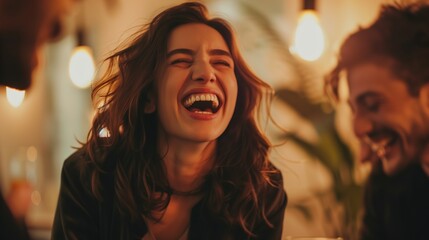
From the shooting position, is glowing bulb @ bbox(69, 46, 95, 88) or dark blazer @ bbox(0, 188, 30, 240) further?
glowing bulb @ bbox(69, 46, 95, 88)

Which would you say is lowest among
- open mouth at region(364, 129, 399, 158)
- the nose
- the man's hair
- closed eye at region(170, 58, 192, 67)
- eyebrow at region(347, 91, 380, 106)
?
open mouth at region(364, 129, 399, 158)

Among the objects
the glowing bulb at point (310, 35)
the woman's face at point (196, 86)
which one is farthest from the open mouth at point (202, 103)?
the glowing bulb at point (310, 35)

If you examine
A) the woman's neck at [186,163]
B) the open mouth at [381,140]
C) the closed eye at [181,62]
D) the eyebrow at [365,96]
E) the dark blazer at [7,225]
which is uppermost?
A: the closed eye at [181,62]

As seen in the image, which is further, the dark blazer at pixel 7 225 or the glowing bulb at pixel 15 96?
the glowing bulb at pixel 15 96

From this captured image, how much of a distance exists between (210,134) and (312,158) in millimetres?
249

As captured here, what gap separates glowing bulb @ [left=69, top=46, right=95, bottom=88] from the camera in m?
1.03

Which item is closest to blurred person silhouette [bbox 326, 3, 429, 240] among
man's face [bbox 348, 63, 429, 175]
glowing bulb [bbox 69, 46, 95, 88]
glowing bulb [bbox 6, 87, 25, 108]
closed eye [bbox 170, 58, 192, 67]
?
man's face [bbox 348, 63, 429, 175]

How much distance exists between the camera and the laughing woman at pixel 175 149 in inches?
37.4

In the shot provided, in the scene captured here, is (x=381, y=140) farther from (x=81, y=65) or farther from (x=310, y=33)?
(x=81, y=65)

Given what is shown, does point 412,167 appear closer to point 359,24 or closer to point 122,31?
point 359,24

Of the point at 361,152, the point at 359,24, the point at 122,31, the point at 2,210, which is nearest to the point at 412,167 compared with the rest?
the point at 361,152

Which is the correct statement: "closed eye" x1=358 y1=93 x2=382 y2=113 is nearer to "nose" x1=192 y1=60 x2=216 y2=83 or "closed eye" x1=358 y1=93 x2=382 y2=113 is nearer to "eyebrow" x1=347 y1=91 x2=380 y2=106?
"eyebrow" x1=347 y1=91 x2=380 y2=106

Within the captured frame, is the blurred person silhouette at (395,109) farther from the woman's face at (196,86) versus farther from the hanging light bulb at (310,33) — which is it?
the woman's face at (196,86)

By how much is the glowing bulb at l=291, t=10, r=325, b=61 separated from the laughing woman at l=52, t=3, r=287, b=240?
0.14 meters
